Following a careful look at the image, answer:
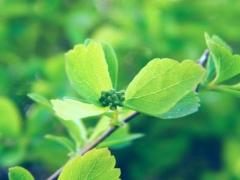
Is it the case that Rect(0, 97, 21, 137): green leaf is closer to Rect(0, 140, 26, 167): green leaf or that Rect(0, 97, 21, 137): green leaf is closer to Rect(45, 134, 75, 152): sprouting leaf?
Rect(0, 140, 26, 167): green leaf

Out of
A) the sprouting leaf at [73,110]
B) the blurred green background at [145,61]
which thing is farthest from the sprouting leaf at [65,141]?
the blurred green background at [145,61]

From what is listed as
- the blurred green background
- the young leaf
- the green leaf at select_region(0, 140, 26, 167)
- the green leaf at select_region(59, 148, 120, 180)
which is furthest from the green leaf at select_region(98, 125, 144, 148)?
the blurred green background

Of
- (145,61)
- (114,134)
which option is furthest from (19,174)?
(145,61)

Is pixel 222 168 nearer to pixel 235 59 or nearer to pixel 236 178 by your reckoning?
pixel 236 178

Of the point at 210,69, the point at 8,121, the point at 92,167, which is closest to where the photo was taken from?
the point at 92,167

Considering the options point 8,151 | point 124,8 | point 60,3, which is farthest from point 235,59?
point 60,3

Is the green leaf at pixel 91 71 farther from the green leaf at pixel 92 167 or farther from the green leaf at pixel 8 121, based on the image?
the green leaf at pixel 8 121

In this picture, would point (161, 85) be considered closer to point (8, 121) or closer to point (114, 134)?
point (114, 134)

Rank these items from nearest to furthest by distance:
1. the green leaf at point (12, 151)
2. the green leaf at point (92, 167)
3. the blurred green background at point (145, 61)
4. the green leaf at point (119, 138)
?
the green leaf at point (92, 167) < the green leaf at point (119, 138) < the green leaf at point (12, 151) < the blurred green background at point (145, 61)
